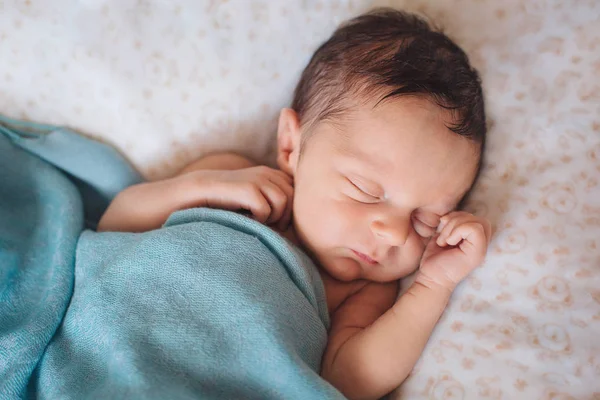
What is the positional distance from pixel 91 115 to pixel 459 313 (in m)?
1.10

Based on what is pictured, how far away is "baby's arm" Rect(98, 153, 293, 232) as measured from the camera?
129 centimetres

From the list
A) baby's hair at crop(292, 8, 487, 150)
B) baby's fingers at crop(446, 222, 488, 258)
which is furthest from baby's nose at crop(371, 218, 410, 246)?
baby's hair at crop(292, 8, 487, 150)

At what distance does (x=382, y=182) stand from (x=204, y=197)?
45 centimetres

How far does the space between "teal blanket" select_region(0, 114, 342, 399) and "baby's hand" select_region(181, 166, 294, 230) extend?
0.06 meters

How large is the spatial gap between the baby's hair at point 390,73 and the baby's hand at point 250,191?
0.15m

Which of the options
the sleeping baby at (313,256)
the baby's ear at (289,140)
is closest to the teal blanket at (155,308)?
the sleeping baby at (313,256)

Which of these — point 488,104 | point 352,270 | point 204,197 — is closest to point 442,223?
point 352,270

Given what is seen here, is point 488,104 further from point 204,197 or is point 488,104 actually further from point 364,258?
point 204,197

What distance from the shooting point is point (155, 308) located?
1.09 meters

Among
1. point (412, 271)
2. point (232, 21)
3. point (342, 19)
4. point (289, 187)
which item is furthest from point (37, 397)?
point (342, 19)

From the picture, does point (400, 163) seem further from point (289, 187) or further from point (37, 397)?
point (37, 397)

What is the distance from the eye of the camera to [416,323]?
1.15 metres

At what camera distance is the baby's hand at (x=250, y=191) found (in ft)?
4.21

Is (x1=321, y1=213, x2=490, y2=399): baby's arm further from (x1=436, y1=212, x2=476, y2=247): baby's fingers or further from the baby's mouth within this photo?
the baby's mouth
